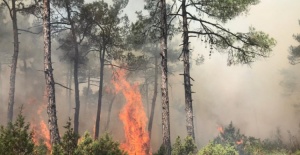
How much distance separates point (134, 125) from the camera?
27.0m

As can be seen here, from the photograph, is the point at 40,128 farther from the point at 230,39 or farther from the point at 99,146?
the point at 99,146

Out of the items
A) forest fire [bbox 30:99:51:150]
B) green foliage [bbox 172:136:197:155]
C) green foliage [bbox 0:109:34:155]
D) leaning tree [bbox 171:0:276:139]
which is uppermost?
leaning tree [bbox 171:0:276:139]

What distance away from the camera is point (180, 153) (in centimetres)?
1112

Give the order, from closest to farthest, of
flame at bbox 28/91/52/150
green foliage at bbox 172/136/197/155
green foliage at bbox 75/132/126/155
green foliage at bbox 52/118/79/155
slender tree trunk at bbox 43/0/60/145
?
green foliage at bbox 52/118/79/155, green foliage at bbox 75/132/126/155, slender tree trunk at bbox 43/0/60/145, green foliage at bbox 172/136/197/155, flame at bbox 28/91/52/150

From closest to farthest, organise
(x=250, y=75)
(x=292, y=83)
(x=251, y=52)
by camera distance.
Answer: (x=251, y=52)
(x=292, y=83)
(x=250, y=75)

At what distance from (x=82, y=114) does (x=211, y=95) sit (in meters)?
17.2

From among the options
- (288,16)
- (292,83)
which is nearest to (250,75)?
(292,83)

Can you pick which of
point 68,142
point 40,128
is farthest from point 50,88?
point 40,128

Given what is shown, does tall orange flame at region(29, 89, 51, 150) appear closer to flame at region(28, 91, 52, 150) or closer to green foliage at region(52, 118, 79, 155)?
flame at region(28, 91, 52, 150)

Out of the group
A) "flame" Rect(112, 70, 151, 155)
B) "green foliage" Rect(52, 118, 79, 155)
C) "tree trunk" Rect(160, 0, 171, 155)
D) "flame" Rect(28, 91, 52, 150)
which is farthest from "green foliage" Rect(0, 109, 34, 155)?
"flame" Rect(28, 91, 52, 150)

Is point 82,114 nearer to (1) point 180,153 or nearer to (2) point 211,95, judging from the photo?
(2) point 211,95

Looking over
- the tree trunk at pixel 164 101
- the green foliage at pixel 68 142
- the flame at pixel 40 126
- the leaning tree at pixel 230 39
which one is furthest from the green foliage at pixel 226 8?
the flame at pixel 40 126

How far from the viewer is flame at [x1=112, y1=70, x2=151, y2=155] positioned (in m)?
23.6

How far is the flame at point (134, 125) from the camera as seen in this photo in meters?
23.6
